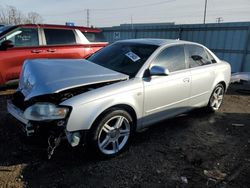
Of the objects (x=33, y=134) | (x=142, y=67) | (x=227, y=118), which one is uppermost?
(x=142, y=67)

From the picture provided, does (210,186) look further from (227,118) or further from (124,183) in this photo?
(227,118)

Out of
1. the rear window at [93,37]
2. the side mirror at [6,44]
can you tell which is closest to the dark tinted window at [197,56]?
the rear window at [93,37]

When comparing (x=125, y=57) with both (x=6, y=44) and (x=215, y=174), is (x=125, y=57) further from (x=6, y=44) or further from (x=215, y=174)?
(x=6, y=44)

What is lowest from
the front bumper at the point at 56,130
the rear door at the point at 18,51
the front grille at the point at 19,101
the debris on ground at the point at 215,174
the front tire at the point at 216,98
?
the debris on ground at the point at 215,174

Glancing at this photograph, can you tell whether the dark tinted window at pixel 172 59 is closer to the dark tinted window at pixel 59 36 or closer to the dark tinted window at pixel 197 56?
the dark tinted window at pixel 197 56

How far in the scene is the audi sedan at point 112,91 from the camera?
3008 mm

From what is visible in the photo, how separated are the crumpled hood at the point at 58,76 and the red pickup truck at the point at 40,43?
2586 mm

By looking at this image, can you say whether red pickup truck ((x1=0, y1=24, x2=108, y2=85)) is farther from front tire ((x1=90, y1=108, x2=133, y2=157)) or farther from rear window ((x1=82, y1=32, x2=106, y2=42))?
front tire ((x1=90, y1=108, x2=133, y2=157))

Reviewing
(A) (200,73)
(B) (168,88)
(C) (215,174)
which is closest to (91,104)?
(B) (168,88)

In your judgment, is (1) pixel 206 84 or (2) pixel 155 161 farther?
(1) pixel 206 84

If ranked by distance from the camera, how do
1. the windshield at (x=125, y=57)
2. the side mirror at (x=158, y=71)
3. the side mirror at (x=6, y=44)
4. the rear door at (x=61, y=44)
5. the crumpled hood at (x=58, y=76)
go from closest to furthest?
the crumpled hood at (x=58, y=76) < the side mirror at (x=158, y=71) < the windshield at (x=125, y=57) < the side mirror at (x=6, y=44) < the rear door at (x=61, y=44)

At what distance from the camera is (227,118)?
549cm

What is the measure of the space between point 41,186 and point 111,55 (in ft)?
7.89

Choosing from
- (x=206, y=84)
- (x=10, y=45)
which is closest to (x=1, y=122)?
(x=10, y=45)
